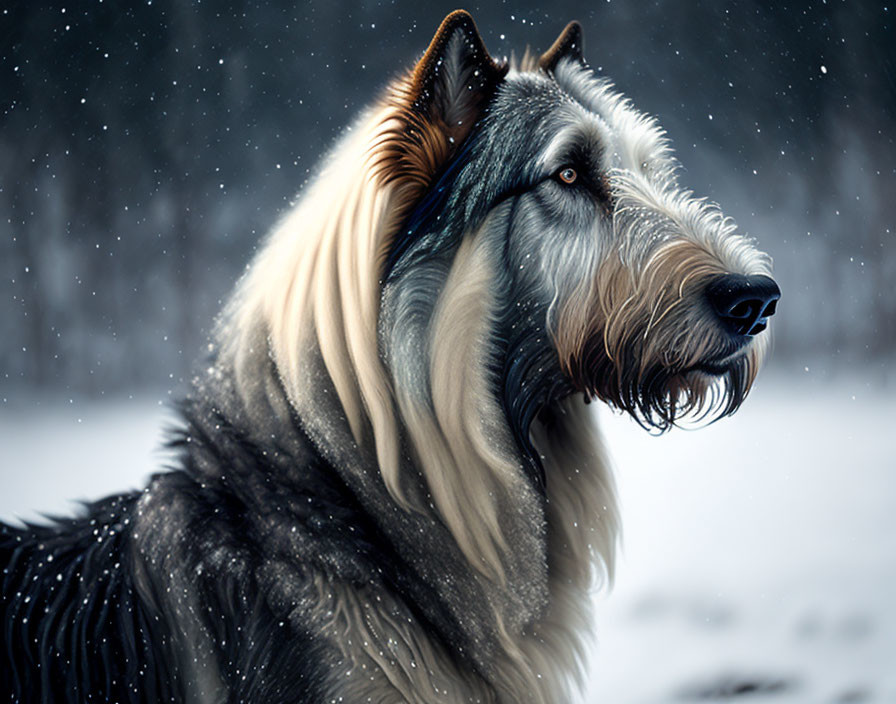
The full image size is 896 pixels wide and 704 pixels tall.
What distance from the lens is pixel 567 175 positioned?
5.96 feet

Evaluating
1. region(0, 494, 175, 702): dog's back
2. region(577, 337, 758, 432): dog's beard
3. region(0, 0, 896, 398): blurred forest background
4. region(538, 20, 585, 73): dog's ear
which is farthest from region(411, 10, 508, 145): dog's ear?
region(0, 494, 175, 702): dog's back

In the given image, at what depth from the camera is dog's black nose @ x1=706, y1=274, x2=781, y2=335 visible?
1.62 meters

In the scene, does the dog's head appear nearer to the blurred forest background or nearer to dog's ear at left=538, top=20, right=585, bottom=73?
dog's ear at left=538, top=20, right=585, bottom=73

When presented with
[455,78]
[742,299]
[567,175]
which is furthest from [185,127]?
[742,299]

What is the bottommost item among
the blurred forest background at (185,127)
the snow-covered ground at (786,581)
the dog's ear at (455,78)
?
the snow-covered ground at (786,581)

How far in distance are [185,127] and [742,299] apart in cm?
204

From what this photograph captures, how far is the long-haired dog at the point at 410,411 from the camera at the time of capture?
66.2 inches

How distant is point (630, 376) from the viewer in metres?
1.77

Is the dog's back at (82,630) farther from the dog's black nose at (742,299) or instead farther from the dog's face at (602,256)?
the dog's black nose at (742,299)

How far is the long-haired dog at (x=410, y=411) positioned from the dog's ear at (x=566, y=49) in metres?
0.19

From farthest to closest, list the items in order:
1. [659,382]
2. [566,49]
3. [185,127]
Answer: [185,127], [566,49], [659,382]

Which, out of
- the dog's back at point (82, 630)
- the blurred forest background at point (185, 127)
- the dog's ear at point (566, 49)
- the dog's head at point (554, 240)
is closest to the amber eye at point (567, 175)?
the dog's head at point (554, 240)

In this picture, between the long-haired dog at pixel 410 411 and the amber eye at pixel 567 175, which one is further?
the amber eye at pixel 567 175

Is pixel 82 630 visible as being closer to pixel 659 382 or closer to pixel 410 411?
pixel 410 411
